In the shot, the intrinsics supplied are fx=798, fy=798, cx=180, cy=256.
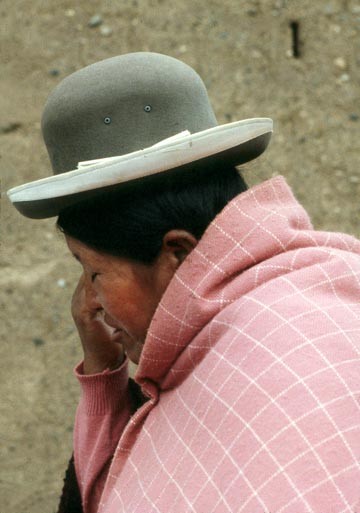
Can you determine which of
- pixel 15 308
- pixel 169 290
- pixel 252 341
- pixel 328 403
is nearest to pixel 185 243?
pixel 169 290

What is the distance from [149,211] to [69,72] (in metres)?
1.40

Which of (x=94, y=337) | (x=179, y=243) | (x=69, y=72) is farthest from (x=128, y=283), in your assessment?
(x=69, y=72)

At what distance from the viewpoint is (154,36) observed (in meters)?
2.74

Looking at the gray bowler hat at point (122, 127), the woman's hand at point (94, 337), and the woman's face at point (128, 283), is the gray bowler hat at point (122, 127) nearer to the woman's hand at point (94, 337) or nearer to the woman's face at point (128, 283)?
the woman's face at point (128, 283)

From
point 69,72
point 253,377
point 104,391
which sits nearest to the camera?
point 253,377

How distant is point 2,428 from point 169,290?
53.7 inches

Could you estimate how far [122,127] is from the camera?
4.69 ft

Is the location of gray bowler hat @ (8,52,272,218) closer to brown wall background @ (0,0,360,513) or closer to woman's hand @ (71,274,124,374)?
woman's hand @ (71,274,124,374)

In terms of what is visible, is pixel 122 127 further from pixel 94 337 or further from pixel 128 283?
pixel 94 337

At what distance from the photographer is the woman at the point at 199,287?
1.23 meters

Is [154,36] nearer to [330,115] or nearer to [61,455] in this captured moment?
[330,115]

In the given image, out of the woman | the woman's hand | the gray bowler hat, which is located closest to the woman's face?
the woman

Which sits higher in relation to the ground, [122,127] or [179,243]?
[122,127]

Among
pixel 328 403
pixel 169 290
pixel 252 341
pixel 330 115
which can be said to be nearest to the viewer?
pixel 328 403
